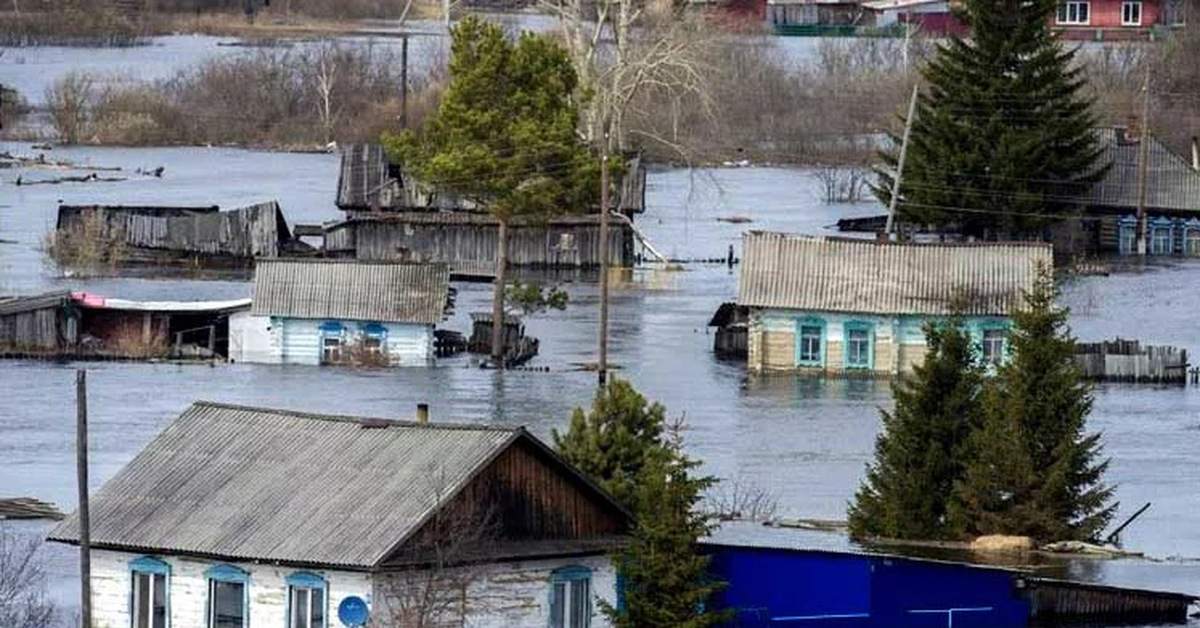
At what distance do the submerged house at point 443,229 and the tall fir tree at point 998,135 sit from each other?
230 inches

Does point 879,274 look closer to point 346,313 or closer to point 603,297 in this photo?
point 603,297

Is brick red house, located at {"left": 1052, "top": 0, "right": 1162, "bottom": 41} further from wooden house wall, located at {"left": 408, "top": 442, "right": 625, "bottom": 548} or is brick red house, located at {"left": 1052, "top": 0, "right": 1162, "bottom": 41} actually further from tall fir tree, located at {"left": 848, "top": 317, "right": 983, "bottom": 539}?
wooden house wall, located at {"left": 408, "top": 442, "right": 625, "bottom": 548}

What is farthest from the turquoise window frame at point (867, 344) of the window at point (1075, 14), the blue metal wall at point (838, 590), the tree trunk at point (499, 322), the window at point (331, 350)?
the window at point (1075, 14)

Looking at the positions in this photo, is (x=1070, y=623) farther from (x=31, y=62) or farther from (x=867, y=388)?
(x=31, y=62)

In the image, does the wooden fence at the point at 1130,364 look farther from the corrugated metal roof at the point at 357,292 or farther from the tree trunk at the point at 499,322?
the corrugated metal roof at the point at 357,292

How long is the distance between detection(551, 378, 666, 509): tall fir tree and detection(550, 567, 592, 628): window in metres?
2.03

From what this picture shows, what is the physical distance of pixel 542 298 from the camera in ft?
173

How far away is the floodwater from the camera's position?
38906mm

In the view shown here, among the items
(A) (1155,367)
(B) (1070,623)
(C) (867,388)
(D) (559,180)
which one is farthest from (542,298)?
(B) (1070,623)

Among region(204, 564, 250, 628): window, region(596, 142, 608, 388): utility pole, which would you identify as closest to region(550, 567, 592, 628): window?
region(204, 564, 250, 628): window

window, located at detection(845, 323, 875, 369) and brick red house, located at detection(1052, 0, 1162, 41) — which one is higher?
brick red house, located at detection(1052, 0, 1162, 41)

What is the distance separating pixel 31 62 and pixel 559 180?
61.9 meters

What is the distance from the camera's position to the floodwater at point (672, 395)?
38906mm

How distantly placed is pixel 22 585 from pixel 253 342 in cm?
2132
